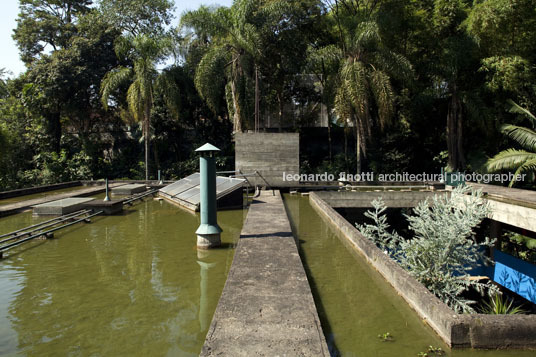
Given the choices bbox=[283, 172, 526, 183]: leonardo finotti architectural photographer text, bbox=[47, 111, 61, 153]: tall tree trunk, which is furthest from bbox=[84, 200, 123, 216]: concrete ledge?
bbox=[47, 111, 61, 153]: tall tree trunk

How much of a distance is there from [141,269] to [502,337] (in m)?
4.92

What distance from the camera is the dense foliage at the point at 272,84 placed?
59.0ft

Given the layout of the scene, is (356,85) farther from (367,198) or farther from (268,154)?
(367,198)

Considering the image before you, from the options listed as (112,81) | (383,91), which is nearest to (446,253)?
(383,91)

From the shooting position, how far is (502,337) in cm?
358

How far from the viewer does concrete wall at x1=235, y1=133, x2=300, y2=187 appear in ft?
53.7

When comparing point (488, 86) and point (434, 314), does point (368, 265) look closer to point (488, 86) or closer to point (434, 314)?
point (434, 314)

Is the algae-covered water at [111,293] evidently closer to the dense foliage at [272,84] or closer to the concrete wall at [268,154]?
the concrete wall at [268,154]

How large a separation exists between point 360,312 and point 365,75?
1542 centimetres

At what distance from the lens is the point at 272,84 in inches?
898

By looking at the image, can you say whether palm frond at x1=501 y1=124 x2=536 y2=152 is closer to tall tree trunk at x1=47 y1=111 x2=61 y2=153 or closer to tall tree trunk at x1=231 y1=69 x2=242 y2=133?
tall tree trunk at x1=231 y1=69 x2=242 y2=133

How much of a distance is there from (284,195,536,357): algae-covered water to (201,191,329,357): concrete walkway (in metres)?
0.37

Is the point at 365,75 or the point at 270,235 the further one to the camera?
the point at 365,75

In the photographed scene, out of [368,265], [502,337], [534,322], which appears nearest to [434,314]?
[502,337]
